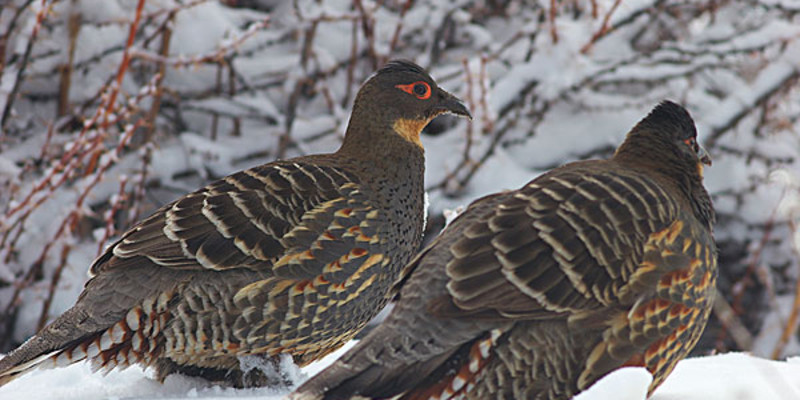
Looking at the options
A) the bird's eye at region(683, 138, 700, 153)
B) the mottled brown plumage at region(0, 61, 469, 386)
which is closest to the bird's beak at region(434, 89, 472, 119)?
the mottled brown plumage at region(0, 61, 469, 386)

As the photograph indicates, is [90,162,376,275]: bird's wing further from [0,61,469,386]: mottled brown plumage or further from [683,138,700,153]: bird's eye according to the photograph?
[683,138,700,153]: bird's eye

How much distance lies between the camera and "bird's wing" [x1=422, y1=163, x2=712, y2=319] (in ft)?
9.93

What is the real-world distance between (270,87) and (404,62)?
3.68 m

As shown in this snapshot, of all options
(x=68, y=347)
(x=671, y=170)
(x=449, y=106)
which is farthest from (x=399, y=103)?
(x=68, y=347)


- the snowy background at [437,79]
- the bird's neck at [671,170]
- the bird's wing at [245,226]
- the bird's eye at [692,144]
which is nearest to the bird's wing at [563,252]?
the bird's neck at [671,170]

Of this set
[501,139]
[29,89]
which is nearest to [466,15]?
[501,139]

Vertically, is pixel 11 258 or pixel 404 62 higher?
pixel 404 62

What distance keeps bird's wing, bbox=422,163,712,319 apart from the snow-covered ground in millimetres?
665

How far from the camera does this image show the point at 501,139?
7812 millimetres

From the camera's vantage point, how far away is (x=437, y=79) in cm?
785

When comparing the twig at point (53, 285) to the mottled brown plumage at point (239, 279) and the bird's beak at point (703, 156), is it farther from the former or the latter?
the bird's beak at point (703, 156)

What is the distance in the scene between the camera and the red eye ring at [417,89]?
445cm

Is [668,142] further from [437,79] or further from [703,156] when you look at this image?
[437,79]

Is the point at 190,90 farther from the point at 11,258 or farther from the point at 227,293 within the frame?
the point at 227,293
